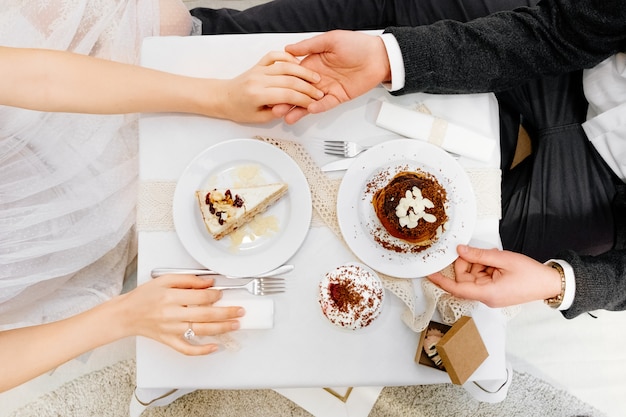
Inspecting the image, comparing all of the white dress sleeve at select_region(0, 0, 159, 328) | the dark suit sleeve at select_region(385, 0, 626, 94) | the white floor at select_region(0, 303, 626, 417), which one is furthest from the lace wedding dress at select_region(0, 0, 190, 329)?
the white floor at select_region(0, 303, 626, 417)

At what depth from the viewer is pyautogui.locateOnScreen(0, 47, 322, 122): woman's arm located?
96cm

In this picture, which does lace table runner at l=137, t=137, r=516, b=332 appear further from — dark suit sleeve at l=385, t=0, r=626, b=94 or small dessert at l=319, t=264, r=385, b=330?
dark suit sleeve at l=385, t=0, r=626, b=94

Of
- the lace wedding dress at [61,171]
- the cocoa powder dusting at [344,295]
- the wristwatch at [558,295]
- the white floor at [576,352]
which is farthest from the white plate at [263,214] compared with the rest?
the white floor at [576,352]

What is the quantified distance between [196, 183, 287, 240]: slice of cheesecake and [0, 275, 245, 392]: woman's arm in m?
0.12

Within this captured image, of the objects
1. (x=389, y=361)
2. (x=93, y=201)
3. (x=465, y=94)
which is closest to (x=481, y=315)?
(x=389, y=361)

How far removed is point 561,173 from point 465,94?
40 cm

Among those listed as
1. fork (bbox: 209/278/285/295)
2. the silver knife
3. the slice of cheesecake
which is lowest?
fork (bbox: 209/278/285/295)

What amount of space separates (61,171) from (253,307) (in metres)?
0.59

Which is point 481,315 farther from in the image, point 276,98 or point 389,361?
point 276,98

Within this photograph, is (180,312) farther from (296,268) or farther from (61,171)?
(61,171)

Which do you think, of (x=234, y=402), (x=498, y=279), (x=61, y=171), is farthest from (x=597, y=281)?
(x=234, y=402)

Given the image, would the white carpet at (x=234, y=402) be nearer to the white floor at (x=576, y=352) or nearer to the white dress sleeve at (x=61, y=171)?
the white floor at (x=576, y=352)

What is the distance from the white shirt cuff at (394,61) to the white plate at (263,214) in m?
0.27

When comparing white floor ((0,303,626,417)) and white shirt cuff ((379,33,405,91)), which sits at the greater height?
white shirt cuff ((379,33,405,91))
